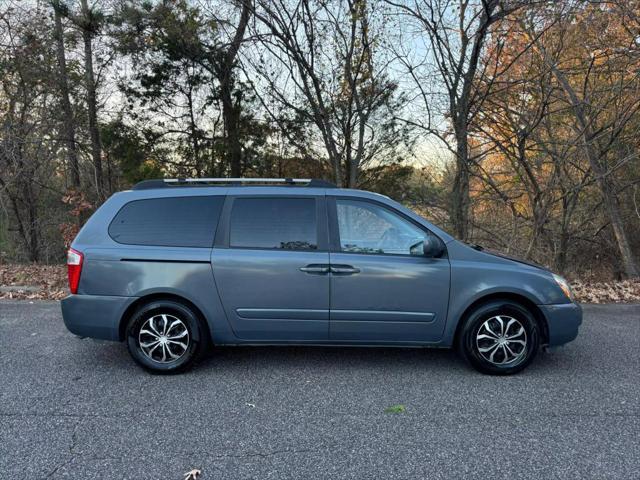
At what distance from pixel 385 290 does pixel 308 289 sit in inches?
26.4

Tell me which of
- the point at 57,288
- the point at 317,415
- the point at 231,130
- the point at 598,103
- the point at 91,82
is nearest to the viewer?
the point at 317,415

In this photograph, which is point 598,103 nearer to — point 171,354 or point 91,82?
point 171,354

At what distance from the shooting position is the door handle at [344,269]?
3818mm

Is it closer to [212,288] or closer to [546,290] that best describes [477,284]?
[546,290]

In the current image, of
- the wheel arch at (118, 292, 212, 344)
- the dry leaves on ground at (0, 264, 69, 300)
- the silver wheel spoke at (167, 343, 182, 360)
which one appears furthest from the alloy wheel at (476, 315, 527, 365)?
the dry leaves on ground at (0, 264, 69, 300)

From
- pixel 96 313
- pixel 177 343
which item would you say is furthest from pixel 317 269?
pixel 96 313

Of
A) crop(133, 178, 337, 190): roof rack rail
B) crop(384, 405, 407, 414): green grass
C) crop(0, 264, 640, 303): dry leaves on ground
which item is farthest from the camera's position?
crop(0, 264, 640, 303): dry leaves on ground

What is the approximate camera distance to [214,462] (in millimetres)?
2613

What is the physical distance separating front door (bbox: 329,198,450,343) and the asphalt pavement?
1.27 feet

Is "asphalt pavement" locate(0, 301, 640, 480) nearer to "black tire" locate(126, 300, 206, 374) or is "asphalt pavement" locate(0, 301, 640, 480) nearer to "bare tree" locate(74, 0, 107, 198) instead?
"black tire" locate(126, 300, 206, 374)

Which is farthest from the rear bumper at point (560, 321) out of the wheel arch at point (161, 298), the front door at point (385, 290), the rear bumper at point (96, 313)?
the rear bumper at point (96, 313)

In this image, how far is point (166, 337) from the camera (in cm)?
388

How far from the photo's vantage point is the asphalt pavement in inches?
102

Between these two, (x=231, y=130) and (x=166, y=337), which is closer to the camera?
(x=166, y=337)
